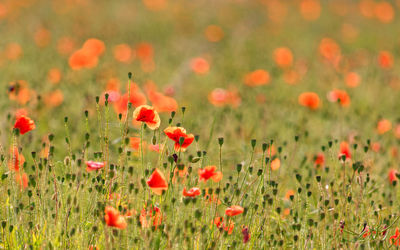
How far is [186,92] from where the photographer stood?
5.71 metres

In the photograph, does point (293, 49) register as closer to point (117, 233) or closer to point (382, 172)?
point (382, 172)

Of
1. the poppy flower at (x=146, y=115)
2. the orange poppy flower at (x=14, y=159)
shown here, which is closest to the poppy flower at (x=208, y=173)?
the poppy flower at (x=146, y=115)

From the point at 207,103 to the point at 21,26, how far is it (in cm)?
406

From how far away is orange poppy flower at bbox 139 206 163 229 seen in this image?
2.04 meters

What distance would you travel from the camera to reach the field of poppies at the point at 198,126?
7.15 feet

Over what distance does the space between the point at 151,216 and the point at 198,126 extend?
77.9 inches

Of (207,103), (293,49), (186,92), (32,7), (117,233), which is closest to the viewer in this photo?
(117,233)

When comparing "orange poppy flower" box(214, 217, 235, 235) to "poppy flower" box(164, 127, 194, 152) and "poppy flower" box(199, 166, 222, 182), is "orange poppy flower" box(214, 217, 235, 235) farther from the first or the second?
"poppy flower" box(164, 127, 194, 152)

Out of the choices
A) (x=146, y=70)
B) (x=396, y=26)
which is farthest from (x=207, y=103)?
(x=396, y=26)

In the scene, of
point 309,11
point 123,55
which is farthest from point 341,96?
point 309,11

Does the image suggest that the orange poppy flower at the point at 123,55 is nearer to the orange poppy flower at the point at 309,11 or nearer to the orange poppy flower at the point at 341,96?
the orange poppy flower at the point at 341,96

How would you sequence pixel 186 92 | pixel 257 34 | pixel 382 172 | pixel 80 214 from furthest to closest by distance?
pixel 257 34 → pixel 186 92 → pixel 382 172 → pixel 80 214

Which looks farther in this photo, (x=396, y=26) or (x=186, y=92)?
(x=396, y=26)

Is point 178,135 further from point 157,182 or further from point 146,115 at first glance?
point 157,182
